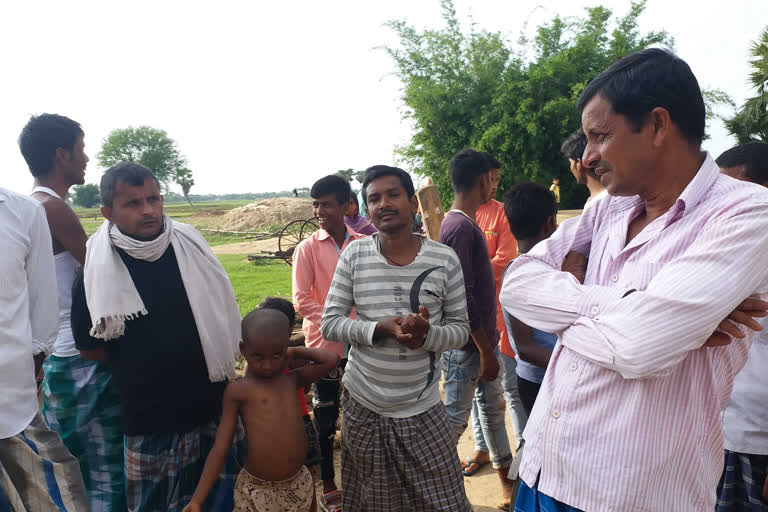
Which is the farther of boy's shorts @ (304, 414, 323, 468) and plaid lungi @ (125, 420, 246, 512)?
boy's shorts @ (304, 414, 323, 468)

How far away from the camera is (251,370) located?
224 cm

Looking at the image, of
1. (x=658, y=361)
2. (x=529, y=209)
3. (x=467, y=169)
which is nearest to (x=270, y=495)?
(x=658, y=361)

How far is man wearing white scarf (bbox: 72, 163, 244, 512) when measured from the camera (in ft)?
7.14

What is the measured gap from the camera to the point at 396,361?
2189 mm

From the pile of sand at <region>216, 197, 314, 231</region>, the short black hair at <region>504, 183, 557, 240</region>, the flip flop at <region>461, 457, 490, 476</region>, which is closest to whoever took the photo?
the short black hair at <region>504, 183, 557, 240</region>

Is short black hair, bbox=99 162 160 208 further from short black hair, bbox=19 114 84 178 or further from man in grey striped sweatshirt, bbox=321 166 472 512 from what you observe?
man in grey striped sweatshirt, bbox=321 166 472 512

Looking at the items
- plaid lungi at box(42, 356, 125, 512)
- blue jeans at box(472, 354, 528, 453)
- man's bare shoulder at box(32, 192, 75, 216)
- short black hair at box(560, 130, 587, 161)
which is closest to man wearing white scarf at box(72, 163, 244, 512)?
plaid lungi at box(42, 356, 125, 512)

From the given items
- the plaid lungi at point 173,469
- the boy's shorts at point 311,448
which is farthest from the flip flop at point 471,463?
the plaid lungi at point 173,469

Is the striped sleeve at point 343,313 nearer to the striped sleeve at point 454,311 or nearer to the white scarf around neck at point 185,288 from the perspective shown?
the striped sleeve at point 454,311

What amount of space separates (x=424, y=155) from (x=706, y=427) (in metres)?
17.4

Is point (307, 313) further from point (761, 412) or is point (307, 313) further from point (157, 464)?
point (761, 412)

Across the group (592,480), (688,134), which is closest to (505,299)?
(592,480)

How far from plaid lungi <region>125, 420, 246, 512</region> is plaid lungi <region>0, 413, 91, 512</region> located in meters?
0.22

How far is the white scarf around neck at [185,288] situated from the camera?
209 cm
